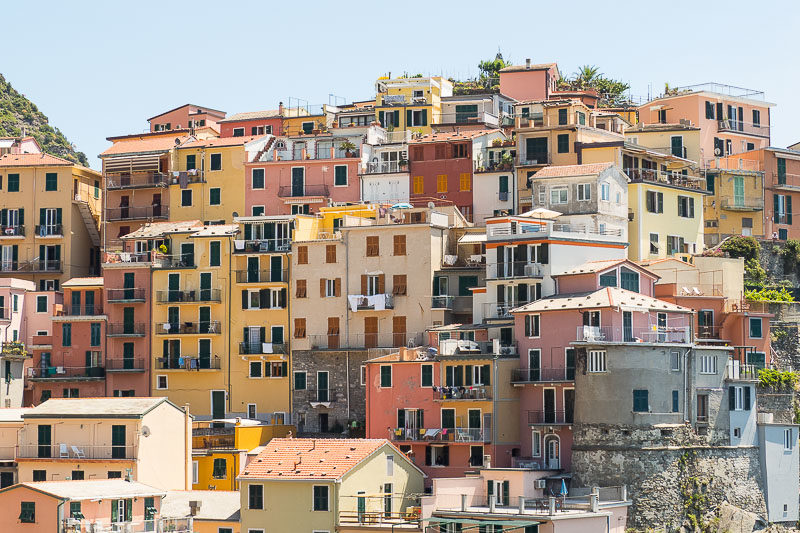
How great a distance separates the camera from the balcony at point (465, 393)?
7894 centimetres

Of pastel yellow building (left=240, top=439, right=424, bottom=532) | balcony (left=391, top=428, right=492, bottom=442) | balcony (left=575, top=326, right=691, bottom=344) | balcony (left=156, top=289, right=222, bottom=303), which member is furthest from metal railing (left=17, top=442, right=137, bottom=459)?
balcony (left=575, top=326, right=691, bottom=344)

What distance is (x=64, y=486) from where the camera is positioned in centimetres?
7181

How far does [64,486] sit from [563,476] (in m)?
22.4

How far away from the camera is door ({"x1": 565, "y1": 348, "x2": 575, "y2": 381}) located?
76.8 m

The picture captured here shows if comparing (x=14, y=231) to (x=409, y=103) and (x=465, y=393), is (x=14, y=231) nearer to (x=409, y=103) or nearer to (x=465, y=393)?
(x=409, y=103)

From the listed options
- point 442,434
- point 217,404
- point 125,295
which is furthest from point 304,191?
point 442,434

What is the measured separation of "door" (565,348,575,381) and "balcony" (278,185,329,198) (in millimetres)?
26486

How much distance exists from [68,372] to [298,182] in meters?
17.9

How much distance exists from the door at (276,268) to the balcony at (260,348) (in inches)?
147

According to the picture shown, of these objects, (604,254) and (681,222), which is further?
(681,222)

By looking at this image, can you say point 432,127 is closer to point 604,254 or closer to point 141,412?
point 604,254

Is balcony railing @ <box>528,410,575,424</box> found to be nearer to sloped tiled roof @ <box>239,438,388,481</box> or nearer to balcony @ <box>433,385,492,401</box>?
balcony @ <box>433,385,492,401</box>

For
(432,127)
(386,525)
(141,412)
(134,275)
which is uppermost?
(432,127)

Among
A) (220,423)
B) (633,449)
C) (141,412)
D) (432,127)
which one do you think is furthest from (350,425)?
(432,127)
